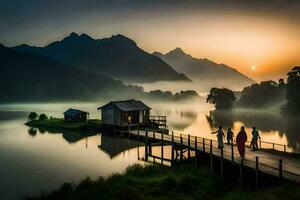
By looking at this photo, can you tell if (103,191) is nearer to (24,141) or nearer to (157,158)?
(157,158)

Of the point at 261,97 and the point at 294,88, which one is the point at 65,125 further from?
the point at 261,97

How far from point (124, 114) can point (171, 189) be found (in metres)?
40.5

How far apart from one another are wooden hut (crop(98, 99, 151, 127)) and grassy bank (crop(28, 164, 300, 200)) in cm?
3391

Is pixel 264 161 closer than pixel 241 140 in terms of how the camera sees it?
Yes

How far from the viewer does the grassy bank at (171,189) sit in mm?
21484

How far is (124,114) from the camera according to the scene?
64.7 m

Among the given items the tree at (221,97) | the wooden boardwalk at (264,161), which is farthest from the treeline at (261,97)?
the wooden boardwalk at (264,161)

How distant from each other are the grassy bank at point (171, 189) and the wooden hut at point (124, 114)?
33913 millimetres

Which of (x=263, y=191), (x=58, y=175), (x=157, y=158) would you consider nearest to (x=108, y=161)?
(x=157, y=158)

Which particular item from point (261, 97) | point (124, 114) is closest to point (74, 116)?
point (124, 114)

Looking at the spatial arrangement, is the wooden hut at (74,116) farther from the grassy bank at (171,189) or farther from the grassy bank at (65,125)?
the grassy bank at (171,189)

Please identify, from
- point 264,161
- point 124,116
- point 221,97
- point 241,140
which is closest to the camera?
point 264,161

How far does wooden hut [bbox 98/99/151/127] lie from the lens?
210ft

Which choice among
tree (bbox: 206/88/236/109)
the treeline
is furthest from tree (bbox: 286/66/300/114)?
tree (bbox: 206/88/236/109)
